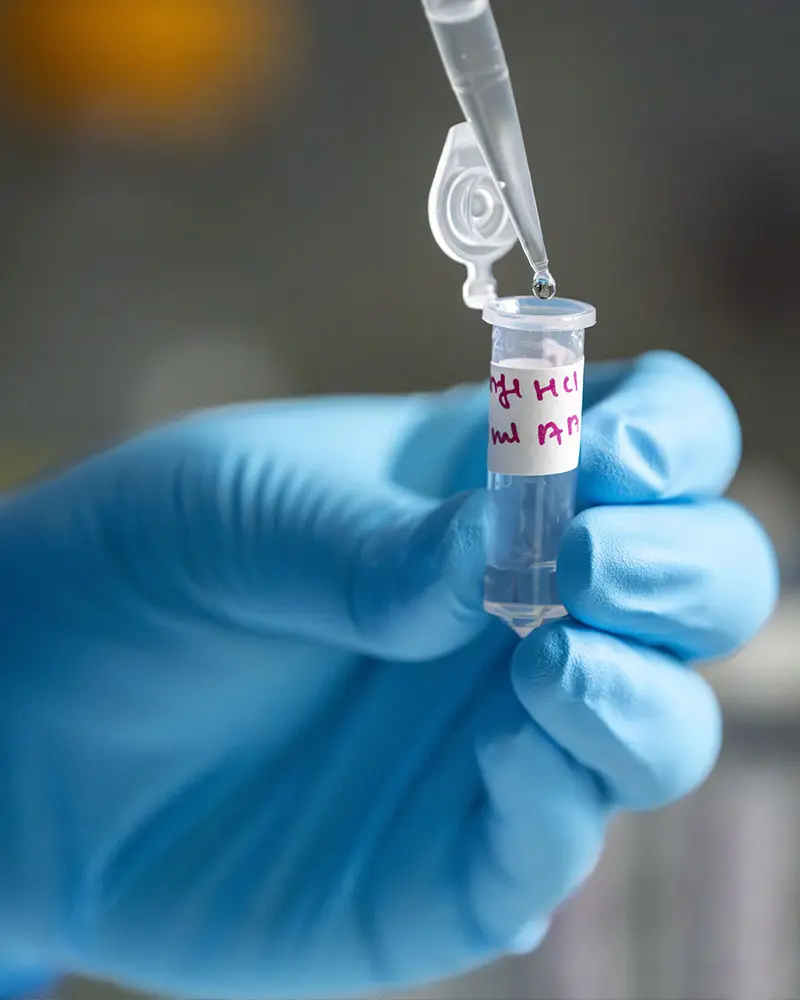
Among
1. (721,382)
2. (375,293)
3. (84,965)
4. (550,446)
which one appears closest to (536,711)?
(550,446)

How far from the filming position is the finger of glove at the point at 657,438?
2.05ft

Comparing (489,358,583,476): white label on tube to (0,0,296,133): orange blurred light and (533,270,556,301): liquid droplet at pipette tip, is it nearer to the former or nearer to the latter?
(533,270,556,301): liquid droplet at pipette tip

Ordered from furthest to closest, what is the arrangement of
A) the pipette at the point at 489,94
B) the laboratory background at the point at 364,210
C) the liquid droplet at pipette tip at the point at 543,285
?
1. the laboratory background at the point at 364,210
2. the liquid droplet at pipette tip at the point at 543,285
3. the pipette at the point at 489,94

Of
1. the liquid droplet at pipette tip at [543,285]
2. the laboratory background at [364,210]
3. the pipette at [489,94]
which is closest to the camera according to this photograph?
the pipette at [489,94]

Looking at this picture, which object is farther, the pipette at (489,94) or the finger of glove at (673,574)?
the finger of glove at (673,574)

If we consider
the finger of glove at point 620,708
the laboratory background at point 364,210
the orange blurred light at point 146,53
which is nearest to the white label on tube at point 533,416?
the finger of glove at point 620,708

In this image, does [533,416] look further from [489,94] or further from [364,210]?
[364,210]

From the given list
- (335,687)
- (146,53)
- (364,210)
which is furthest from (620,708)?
(146,53)

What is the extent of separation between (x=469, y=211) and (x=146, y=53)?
61.1 inches

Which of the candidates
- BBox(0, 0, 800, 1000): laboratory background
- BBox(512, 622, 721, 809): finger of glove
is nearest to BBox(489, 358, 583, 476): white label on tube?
BBox(512, 622, 721, 809): finger of glove

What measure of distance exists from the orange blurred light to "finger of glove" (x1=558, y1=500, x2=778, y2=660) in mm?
1470

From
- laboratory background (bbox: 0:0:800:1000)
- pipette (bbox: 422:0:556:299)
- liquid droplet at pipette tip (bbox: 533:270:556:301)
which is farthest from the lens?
laboratory background (bbox: 0:0:800:1000)

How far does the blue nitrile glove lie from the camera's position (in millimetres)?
A: 608

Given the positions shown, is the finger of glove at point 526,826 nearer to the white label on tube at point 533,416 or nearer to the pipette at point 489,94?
the white label on tube at point 533,416
